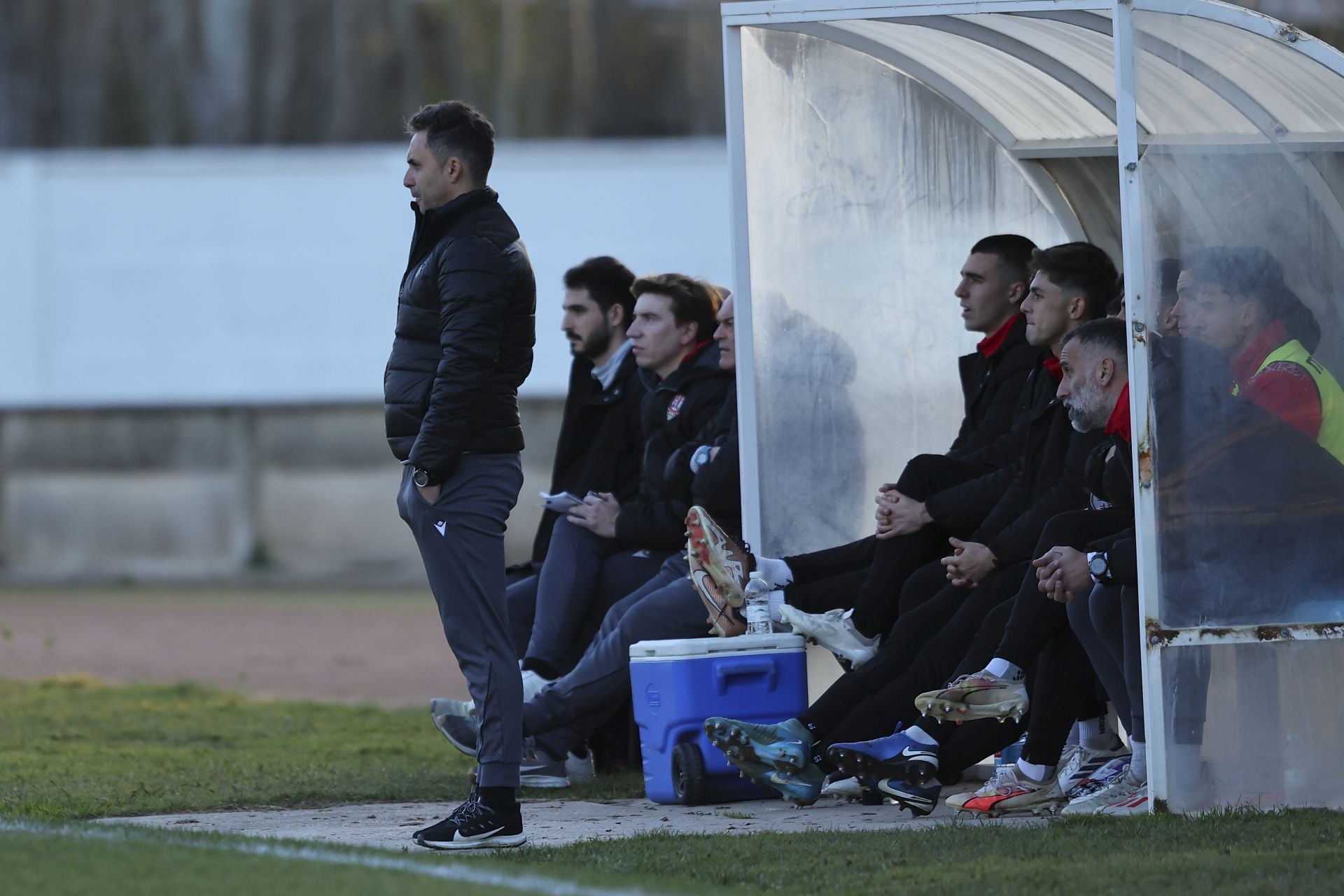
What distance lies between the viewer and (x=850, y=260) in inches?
304

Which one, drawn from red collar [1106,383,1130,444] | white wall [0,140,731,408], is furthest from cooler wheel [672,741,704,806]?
white wall [0,140,731,408]

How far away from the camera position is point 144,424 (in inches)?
846

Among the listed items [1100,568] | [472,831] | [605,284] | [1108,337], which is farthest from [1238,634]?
[605,284]

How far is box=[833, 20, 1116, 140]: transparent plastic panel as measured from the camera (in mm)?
7488

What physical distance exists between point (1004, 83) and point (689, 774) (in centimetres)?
309

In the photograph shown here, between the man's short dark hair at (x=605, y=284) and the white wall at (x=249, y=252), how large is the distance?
13331 millimetres

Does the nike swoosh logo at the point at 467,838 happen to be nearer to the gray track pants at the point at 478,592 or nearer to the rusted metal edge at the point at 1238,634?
the gray track pants at the point at 478,592

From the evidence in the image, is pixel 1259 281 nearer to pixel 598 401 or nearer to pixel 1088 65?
pixel 1088 65

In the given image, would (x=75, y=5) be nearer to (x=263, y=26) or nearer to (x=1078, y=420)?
(x=263, y=26)

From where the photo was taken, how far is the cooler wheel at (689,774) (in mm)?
6438

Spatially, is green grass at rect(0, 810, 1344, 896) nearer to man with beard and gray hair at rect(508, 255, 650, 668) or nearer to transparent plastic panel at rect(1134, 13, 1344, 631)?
transparent plastic panel at rect(1134, 13, 1344, 631)

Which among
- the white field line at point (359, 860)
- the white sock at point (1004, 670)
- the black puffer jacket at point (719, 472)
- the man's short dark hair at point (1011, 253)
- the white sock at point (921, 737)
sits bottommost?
the white field line at point (359, 860)

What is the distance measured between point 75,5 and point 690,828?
19.1 metres

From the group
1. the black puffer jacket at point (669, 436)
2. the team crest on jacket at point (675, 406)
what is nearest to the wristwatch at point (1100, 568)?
the black puffer jacket at point (669, 436)
